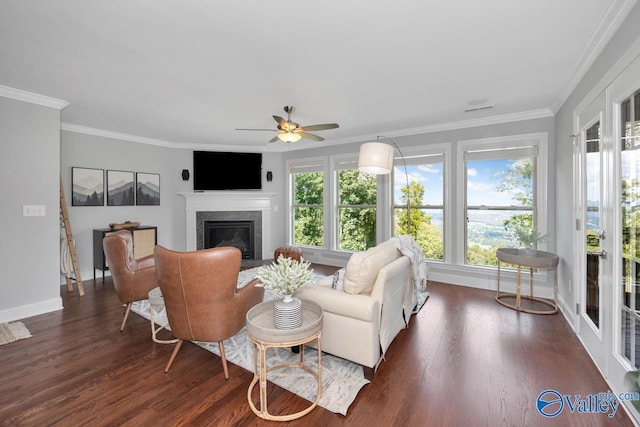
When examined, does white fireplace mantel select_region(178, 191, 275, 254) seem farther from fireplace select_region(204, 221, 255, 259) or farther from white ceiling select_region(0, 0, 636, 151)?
white ceiling select_region(0, 0, 636, 151)

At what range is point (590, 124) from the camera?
2.56m

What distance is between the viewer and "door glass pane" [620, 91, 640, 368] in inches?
71.6

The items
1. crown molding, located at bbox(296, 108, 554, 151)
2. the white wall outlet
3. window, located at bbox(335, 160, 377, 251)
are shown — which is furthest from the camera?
window, located at bbox(335, 160, 377, 251)

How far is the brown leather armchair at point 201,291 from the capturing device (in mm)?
2057

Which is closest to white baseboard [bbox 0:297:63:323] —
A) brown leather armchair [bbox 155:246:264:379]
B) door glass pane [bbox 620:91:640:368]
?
brown leather armchair [bbox 155:246:264:379]

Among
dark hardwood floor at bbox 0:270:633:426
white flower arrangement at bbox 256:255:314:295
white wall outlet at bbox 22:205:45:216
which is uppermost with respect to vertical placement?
white wall outlet at bbox 22:205:45:216

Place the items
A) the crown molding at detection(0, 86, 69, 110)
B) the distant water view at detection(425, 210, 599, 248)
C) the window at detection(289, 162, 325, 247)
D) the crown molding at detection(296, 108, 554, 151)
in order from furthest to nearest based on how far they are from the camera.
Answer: the window at detection(289, 162, 325, 247) → the distant water view at detection(425, 210, 599, 248) → the crown molding at detection(296, 108, 554, 151) → the crown molding at detection(0, 86, 69, 110)

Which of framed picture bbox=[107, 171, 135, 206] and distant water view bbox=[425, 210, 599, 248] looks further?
framed picture bbox=[107, 171, 135, 206]

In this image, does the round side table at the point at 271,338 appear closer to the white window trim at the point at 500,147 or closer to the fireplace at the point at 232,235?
the white window trim at the point at 500,147

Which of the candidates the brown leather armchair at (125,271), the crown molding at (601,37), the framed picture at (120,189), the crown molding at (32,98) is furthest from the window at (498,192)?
the framed picture at (120,189)

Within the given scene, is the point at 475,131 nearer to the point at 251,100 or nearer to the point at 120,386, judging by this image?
the point at 251,100

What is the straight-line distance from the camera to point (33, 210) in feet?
11.3

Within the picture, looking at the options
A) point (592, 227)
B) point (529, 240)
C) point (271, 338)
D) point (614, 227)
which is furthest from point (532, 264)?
point (271, 338)

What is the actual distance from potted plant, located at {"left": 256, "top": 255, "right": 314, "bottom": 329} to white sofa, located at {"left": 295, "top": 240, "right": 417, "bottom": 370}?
40 cm
